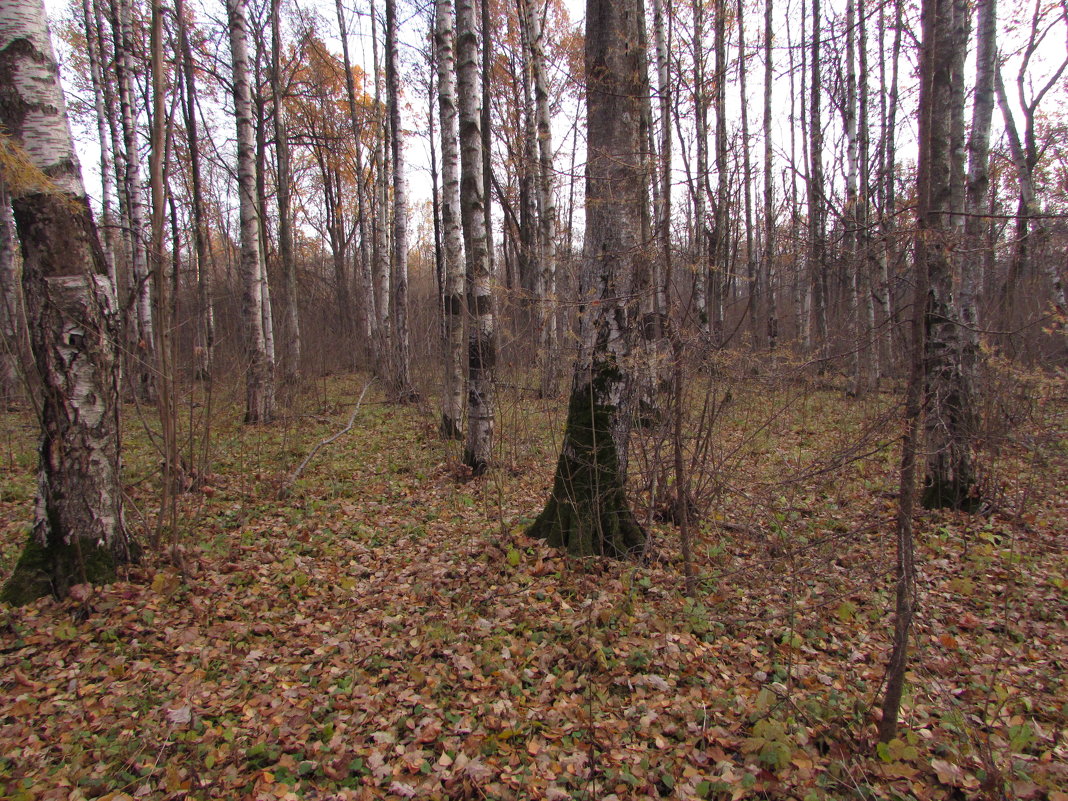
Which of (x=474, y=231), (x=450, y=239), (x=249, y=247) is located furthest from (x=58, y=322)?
(x=249, y=247)

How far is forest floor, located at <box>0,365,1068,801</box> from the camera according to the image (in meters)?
2.46

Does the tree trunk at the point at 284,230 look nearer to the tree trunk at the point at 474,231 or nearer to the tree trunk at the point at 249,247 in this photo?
the tree trunk at the point at 249,247

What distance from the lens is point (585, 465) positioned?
4.25 meters

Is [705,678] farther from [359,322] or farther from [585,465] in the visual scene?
[359,322]

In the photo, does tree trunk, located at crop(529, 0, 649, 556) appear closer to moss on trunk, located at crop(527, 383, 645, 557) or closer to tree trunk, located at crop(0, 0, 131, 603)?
moss on trunk, located at crop(527, 383, 645, 557)

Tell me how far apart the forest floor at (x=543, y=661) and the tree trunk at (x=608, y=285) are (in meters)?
0.35

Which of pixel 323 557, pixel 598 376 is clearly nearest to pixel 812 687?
pixel 598 376

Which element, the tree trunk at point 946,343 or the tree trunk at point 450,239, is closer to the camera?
the tree trunk at point 946,343

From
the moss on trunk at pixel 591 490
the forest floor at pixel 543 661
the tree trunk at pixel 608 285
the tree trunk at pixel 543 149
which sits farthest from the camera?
the tree trunk at pixel 543 149

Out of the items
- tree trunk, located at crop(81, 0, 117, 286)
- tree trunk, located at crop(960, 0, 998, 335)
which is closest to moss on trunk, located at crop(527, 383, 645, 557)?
tree trunk, located at crop(960, 0, 998, 335)

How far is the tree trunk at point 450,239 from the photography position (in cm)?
694

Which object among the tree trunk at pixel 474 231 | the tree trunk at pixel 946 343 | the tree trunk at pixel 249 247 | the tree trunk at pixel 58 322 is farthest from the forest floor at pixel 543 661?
the tree trunk at pixel 249 247

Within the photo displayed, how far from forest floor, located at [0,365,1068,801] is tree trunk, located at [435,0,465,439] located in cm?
242

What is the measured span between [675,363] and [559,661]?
6.71ft
